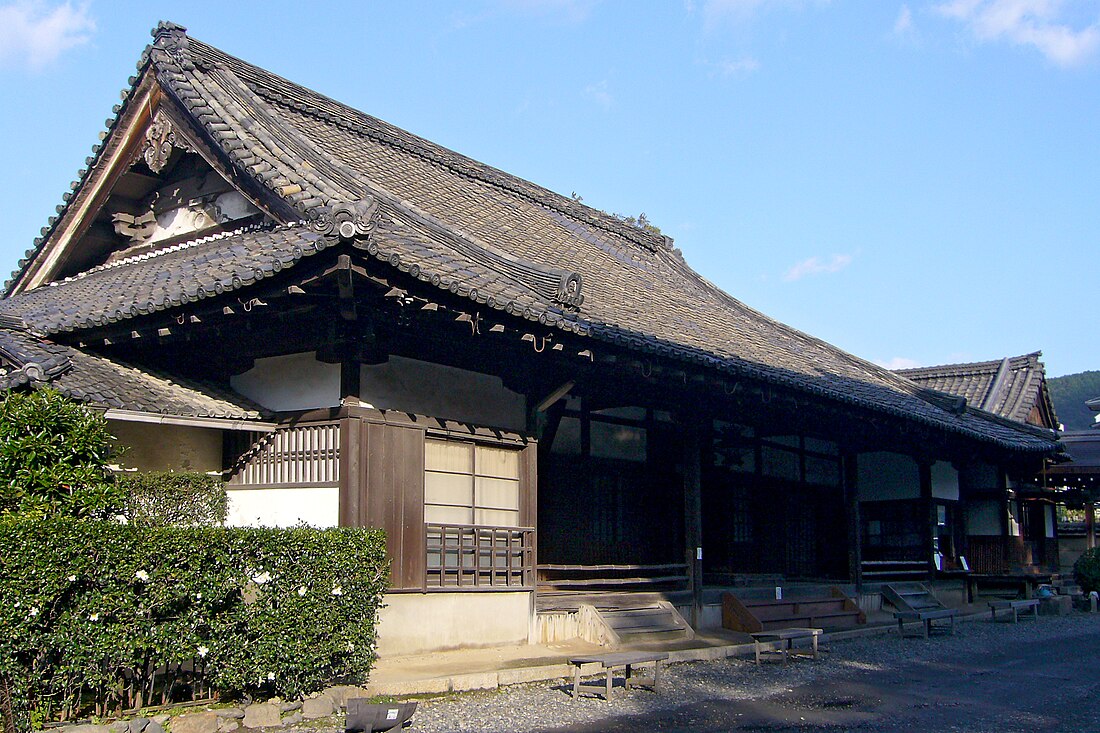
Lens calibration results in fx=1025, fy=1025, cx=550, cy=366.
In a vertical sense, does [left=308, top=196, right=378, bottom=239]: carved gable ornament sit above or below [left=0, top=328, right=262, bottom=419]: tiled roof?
above

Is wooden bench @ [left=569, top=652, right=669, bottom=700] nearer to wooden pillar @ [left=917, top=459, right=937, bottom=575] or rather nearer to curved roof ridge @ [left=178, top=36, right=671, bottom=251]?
curved roof ridge @ [left=178, top=36, right=671, bottom=251]

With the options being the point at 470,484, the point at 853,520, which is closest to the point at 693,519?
the point at 470,484

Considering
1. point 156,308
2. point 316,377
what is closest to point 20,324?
point 156,308

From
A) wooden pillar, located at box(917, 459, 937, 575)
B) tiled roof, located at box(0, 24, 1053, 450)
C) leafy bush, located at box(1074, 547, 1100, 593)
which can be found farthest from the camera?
leafy bush, located at box(1074, 547, 1100, 593)

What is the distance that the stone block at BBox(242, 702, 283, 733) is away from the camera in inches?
320

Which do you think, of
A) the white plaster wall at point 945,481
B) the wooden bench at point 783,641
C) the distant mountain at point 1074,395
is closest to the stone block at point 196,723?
the wooden bench at point 783,641

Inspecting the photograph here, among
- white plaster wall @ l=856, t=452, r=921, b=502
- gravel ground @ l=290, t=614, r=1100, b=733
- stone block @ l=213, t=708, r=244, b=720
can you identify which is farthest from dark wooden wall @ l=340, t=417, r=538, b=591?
white plaster wall @ l=856, t=452, r=921, b=502

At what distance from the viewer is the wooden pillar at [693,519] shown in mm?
15242

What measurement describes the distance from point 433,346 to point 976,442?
13502 millimetres

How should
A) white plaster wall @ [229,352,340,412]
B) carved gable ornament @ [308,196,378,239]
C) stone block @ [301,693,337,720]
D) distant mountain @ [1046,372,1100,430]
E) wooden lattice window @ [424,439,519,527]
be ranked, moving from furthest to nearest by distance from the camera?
distant mountain @ [1046,372,1100,430] → wooden lattice window @ [424,439,519,527] → white plaster wall @ [229,352,340,412] → carved gable ornament @ [308,196,378,239] → stone block @ [301,693,337,720]

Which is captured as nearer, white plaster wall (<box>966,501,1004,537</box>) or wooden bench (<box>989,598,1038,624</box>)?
wooden bench (<box>989,598,1038,624</box>)

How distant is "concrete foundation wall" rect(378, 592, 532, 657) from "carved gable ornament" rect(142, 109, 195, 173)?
258 inches

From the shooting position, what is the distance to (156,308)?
399 inches

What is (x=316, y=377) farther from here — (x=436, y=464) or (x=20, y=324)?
(x=20, y=324)
